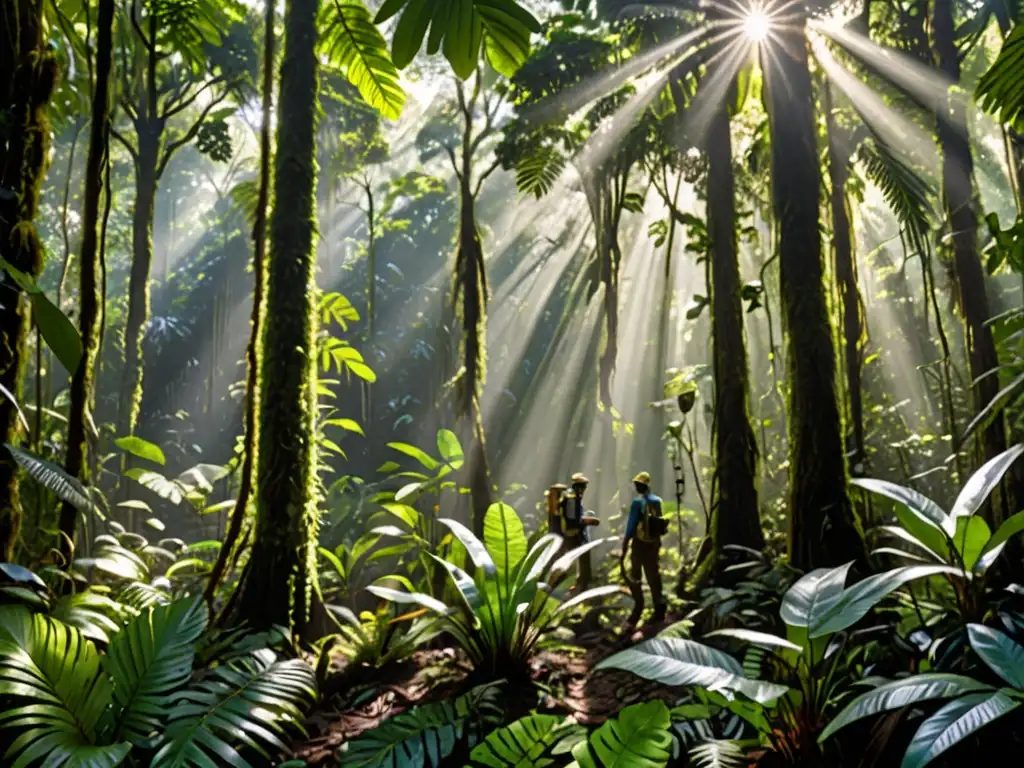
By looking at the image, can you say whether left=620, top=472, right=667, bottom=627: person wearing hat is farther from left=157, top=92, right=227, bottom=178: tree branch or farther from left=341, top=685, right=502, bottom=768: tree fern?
left=157, top=92, right=227, bottom=178: tree branch

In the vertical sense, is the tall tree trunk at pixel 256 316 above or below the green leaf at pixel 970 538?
above

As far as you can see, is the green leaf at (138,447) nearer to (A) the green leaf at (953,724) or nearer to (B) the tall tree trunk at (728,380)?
(B) the tall tree trunk at (728,380)

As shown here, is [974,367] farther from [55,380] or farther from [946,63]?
[55,380]

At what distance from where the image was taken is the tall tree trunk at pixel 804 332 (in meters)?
4.63

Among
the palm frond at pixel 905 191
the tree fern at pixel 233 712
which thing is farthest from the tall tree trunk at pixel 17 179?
the palm frond at pixel 905 191

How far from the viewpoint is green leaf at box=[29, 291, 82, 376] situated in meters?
2.08

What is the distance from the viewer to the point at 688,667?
2.53m

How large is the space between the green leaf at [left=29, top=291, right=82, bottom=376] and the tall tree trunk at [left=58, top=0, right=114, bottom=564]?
34.8 inches

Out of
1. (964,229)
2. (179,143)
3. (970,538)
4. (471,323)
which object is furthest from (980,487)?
(179,143)

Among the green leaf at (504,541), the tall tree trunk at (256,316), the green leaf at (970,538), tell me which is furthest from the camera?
the green leaf at (504,541)

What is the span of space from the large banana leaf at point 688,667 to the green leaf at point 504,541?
4.82ft

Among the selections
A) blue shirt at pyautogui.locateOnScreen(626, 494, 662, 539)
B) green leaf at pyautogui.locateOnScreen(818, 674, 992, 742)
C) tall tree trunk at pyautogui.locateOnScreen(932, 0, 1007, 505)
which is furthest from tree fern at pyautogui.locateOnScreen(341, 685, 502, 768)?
tall tree trunk at pyautogui.locateOnScreen(932, 0, 1007, 505)

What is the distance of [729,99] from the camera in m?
6.99

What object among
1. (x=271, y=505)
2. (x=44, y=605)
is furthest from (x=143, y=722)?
(x=271, y=505)
